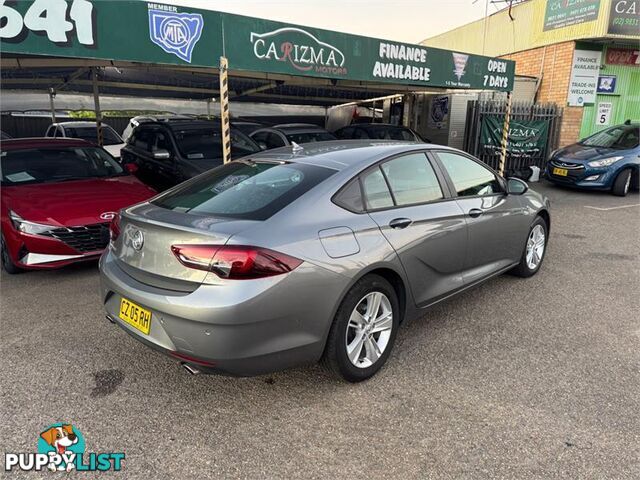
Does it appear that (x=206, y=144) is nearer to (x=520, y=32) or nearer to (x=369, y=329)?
(x=369, y=329)

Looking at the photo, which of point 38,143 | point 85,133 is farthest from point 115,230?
point 85,133

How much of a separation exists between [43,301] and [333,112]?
19.3m

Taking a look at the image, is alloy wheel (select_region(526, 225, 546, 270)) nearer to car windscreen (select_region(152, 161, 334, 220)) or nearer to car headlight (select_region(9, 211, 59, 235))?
car windscreen (select_region(152, 161, 334, 220))

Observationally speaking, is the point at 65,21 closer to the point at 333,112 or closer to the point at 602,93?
the point at 602,93

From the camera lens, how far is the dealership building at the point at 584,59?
43.0ft

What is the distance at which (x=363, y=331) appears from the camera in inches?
115

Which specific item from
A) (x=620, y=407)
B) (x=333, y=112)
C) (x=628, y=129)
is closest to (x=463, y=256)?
(x=620, y=407)

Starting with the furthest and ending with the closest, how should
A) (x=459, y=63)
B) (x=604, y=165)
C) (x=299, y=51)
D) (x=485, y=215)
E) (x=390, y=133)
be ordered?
(x=390, y=133), (x=604, y=165), (x=459, y=63), (x=299, y=51), (x=485, y=215)

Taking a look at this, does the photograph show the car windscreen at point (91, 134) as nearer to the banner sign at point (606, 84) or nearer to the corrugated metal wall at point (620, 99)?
the corrugated metal wall at point (620, 99)

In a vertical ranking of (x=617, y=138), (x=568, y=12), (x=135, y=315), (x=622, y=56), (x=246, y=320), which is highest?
(x=568, y=12)

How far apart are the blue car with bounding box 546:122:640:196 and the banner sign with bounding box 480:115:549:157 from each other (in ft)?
7.56

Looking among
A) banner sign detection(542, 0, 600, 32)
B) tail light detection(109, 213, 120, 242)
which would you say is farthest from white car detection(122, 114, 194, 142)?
banner sign detection(542, 0, 600, 32)

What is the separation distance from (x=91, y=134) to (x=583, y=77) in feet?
47.8

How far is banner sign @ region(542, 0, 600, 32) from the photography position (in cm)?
1317
